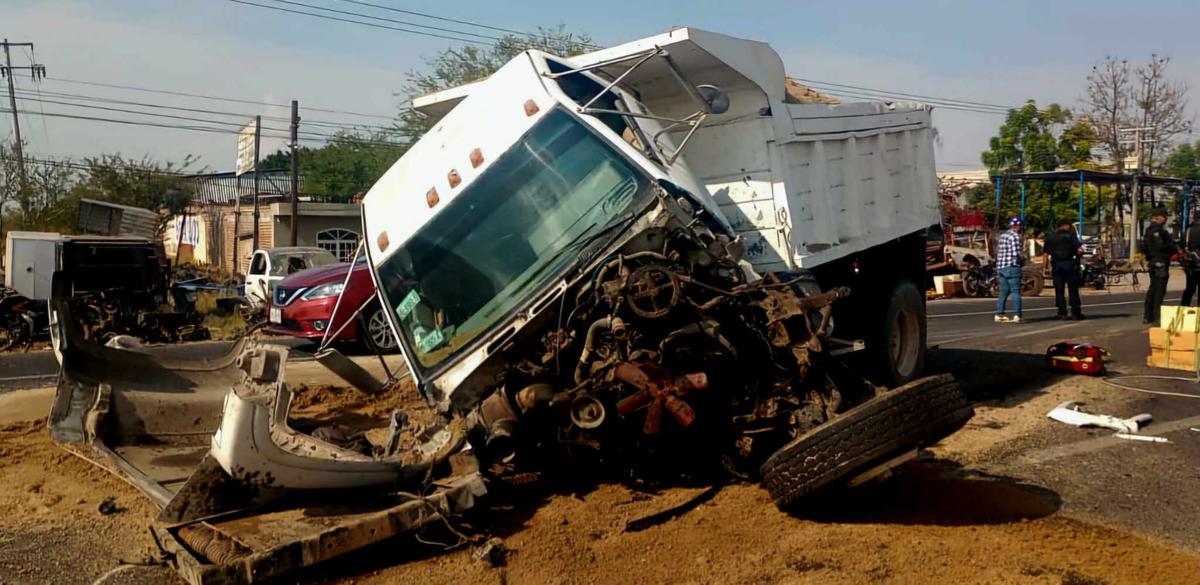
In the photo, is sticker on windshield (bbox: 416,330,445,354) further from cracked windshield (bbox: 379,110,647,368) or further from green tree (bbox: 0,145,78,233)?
green tree (bbox: 0,145,78,233)

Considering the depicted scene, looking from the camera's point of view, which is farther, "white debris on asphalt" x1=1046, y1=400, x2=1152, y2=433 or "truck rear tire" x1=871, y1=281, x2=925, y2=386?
"truck rear tire" x1=871, y1=281, x2=925, y2=386

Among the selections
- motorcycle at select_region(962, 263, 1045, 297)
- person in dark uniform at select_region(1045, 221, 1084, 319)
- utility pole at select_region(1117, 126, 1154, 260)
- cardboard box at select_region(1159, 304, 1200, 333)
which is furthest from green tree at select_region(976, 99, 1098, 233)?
cardboard box at select_region(1159, 304, 1200, 333)

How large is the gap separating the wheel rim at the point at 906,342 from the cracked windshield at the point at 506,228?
4251 mm

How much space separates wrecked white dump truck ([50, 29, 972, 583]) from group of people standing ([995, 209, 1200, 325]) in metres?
9.95

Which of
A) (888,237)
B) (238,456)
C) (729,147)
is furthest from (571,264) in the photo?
(888,237)

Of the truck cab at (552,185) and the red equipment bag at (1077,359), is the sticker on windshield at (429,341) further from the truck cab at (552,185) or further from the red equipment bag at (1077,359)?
the red equipment bag at (1077,359)

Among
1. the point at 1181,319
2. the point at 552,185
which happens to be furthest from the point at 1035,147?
the point at 552,185

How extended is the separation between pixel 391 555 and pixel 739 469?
73.5 inches

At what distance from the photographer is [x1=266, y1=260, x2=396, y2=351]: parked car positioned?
38.0ft

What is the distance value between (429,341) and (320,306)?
766 centimetres

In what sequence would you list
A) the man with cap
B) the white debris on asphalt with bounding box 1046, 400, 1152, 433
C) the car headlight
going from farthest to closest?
the man with cap, the car headlight, the white debris on asphalt with bounding box 1046, 400, 1152, 433

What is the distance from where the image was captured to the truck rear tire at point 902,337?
8.13m

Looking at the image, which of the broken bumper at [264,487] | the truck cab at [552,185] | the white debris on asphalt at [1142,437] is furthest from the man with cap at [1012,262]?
the broken bumper at [264,487]

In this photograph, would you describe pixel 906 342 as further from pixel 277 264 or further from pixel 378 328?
pixel 277 264
